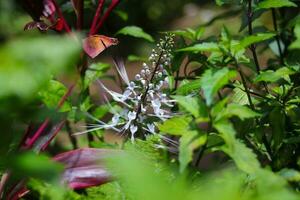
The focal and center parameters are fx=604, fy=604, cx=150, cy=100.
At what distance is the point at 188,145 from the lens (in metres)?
0.99

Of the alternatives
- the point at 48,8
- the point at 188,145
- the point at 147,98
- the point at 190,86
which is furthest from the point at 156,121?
the point at 48,8

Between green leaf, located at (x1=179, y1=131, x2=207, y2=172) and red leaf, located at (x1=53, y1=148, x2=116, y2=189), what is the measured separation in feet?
0.94

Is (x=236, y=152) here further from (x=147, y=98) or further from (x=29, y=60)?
(x=29, y=60)

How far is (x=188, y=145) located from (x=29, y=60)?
416 millimetres

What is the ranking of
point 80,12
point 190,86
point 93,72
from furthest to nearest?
point 93,72
point 80,12
point 190,86

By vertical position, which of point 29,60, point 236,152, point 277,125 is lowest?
point 277,125

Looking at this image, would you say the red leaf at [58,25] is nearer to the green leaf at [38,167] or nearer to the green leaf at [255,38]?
the green leaf at [255,38]

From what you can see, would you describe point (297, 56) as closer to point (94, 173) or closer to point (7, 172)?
point (94, 173)

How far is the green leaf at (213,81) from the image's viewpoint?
99 centimetres

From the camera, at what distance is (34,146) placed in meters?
1.37

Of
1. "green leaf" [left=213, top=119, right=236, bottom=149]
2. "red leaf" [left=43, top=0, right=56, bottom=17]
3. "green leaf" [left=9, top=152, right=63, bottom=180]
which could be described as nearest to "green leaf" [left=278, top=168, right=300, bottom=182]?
"green leaf" [left=213, top=119, right=236, bottom=149]

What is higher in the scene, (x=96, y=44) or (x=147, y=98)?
(x=96, y=44)

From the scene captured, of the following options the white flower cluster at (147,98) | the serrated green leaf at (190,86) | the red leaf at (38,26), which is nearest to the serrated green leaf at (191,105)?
the serrated green leaf at (190,86)

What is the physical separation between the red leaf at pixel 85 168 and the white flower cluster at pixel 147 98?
0.27 feet
